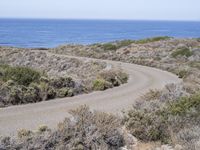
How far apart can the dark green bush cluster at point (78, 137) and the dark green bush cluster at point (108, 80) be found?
10047mm

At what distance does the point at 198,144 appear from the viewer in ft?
29.7

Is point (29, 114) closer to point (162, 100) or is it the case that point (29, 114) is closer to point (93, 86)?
point (162, 100)

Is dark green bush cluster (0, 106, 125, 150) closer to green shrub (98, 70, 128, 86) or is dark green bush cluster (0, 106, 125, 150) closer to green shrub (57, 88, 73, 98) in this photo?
green shrub (57, 88, 73, 98)

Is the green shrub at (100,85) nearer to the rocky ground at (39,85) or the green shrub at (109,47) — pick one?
the rocky ground at (39,85)

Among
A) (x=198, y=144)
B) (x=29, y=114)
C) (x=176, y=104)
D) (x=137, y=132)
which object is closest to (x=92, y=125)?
(x=137, y=132)

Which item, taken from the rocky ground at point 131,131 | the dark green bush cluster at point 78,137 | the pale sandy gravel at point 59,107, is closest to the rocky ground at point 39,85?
the pale sandy gravel at point 59,107

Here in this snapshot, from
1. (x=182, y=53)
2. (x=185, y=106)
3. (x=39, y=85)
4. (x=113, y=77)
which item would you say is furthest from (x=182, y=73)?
(x=182, y=53)

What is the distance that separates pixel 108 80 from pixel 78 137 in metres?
13.3

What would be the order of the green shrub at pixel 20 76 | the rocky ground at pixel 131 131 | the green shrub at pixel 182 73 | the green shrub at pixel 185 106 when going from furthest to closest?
1. the green shrub at pixel 182 73
2. the green shrub at pixel 20 76
3. the green shrub at pixel 185 106
4. the rocky ground at pixel 131 131

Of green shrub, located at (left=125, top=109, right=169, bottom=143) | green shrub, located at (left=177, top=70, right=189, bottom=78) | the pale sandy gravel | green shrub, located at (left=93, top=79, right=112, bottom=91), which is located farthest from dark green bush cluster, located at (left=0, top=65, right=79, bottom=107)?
green shrub, located at (left=177, top=70, right=189, bottom=78)

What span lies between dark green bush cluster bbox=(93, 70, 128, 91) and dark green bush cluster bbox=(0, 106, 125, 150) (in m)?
10.0

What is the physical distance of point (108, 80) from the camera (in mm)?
22469

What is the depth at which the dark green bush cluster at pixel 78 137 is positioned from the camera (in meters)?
8.78

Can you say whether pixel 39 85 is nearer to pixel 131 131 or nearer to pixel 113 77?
pixel 113 77
